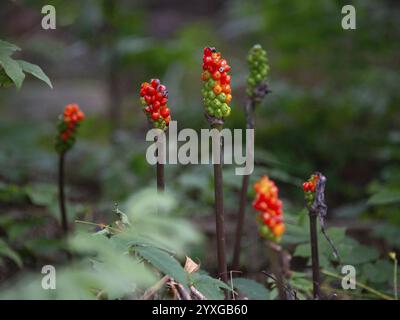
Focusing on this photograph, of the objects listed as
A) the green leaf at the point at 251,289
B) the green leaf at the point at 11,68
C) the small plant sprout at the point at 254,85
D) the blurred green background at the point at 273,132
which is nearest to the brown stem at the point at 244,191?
the small plant sprout at the point at 254,85

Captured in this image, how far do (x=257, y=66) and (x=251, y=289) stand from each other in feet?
2.63

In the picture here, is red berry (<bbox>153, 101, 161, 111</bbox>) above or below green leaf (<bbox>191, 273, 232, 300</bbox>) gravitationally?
above

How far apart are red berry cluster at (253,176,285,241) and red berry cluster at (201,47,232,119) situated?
0.28 meters

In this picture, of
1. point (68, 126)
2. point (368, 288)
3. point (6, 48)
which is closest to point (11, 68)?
point (6, 48)

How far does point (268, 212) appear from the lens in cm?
157

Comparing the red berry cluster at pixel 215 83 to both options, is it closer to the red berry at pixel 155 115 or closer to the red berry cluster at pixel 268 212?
the red berry at pixel 155 115

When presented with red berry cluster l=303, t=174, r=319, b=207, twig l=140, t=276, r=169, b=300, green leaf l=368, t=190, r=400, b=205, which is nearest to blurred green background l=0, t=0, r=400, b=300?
green leaf l=368, t=190, r=400, b=205

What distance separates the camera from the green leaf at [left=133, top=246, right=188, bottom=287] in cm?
136

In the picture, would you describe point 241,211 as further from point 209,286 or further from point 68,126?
point 68,126

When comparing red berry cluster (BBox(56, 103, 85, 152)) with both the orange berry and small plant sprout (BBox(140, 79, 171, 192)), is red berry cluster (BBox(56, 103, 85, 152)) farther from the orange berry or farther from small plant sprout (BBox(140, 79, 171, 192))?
the orange berry

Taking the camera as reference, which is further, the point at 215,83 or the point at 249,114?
the point at 249,114

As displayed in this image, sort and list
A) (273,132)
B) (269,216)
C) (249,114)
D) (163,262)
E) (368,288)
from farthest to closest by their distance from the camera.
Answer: (273,132) → (249,114) → (368,288) → (269,216) → (163,262)

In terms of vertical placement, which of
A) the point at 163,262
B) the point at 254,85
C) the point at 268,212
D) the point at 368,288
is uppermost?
the point at 254,85
